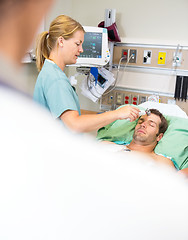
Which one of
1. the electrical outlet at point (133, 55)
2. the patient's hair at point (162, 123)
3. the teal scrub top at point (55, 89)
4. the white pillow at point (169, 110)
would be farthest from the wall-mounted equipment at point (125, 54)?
the teal scrub top at point (55, 89)

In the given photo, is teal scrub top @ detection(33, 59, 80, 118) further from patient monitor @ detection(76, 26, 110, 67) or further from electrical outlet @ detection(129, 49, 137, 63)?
electrical outlet @ detection(129, 49, 137, 63)

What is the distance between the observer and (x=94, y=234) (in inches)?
8.2

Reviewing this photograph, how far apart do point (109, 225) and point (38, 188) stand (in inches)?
2.5

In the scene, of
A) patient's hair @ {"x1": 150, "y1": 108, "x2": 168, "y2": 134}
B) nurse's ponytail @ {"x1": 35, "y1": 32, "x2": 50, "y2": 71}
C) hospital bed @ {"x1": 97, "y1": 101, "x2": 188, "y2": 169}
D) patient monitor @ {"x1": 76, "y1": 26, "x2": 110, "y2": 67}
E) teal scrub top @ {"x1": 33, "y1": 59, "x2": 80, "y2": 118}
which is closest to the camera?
teal scrub top @ {"x1": 33, "y1": 59, "x2": 80, "y2": 118}

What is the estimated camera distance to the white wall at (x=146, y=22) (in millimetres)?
2591

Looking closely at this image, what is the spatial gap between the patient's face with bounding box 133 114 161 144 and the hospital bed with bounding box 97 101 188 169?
0.07m

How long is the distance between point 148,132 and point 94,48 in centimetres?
103

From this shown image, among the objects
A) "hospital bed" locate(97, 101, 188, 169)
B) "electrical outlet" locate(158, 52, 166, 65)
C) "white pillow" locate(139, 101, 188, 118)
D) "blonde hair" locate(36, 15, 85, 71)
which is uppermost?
"blonde hair" locate(36, 15, 85, 71)

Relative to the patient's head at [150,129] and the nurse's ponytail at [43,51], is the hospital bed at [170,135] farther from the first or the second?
the nurse's ponytail at [43,51]

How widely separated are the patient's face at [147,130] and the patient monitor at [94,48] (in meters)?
0.81

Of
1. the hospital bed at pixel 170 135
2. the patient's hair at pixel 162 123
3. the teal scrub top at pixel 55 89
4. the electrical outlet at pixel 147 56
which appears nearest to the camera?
the teal scrub top at pixel 55 89

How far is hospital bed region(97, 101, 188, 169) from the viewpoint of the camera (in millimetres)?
1850

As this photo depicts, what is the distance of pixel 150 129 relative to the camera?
1940mm

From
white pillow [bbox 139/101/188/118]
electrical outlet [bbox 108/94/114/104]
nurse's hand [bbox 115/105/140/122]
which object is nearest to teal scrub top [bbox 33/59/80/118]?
nurse's hand [bbox 115/105/140/122]
